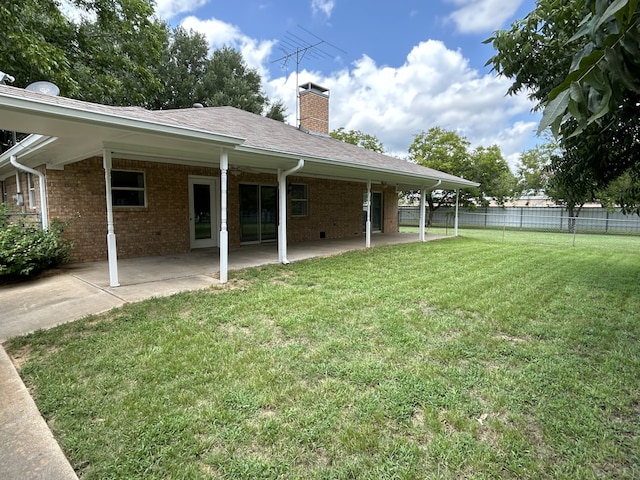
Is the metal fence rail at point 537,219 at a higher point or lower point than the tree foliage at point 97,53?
lower

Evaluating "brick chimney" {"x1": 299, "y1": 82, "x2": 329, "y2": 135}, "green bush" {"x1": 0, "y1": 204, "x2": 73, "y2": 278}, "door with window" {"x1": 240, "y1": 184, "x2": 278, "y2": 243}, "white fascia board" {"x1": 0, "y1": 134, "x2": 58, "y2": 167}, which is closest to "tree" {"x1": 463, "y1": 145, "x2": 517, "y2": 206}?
"brick chimney" {"x1": 299, "y1": 82, "x2": 329, "y2": 135}

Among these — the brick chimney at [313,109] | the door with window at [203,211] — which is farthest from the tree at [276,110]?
the door with window at [203,211]

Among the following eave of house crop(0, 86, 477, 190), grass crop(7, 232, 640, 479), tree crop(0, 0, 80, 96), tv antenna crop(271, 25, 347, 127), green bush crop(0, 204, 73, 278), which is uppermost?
tv antenna crop(271, 25, 347, 127)

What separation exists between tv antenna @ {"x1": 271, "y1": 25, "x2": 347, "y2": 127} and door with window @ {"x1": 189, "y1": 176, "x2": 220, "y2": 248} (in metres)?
5.47

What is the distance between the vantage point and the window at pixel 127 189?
26.8 feet

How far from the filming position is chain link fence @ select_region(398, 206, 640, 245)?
2348 centimetres

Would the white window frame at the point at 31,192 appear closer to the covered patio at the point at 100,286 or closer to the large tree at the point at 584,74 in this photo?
the covered patio at the point at 100,286

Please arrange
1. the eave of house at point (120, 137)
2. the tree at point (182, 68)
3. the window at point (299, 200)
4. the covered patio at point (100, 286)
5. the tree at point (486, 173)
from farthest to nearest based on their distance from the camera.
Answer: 1. the tree at point (486, 173)
2. the tree at point (182, 68)
3. the window at point (299, 200)
4. the covered patio at point (100, 286)
5. the eave of house at point (120, 137)

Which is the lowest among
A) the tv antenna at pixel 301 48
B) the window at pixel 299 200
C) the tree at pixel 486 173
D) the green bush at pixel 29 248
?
the green bush at pixel 29 248

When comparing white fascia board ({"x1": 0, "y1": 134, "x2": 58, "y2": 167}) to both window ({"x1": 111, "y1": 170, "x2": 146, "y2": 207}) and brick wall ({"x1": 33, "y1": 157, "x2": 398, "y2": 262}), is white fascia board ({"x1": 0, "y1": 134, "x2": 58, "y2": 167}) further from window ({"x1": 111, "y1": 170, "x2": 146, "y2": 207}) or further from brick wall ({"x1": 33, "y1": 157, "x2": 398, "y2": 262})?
window ({"x1": 111, "y1": 170, "x2": 146, "y2": 207})

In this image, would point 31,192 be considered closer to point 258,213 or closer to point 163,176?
point 163,176

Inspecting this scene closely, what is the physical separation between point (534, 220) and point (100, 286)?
29.2m

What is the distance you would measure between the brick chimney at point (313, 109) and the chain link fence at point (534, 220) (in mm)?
12586

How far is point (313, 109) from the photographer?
1356 centimetres
